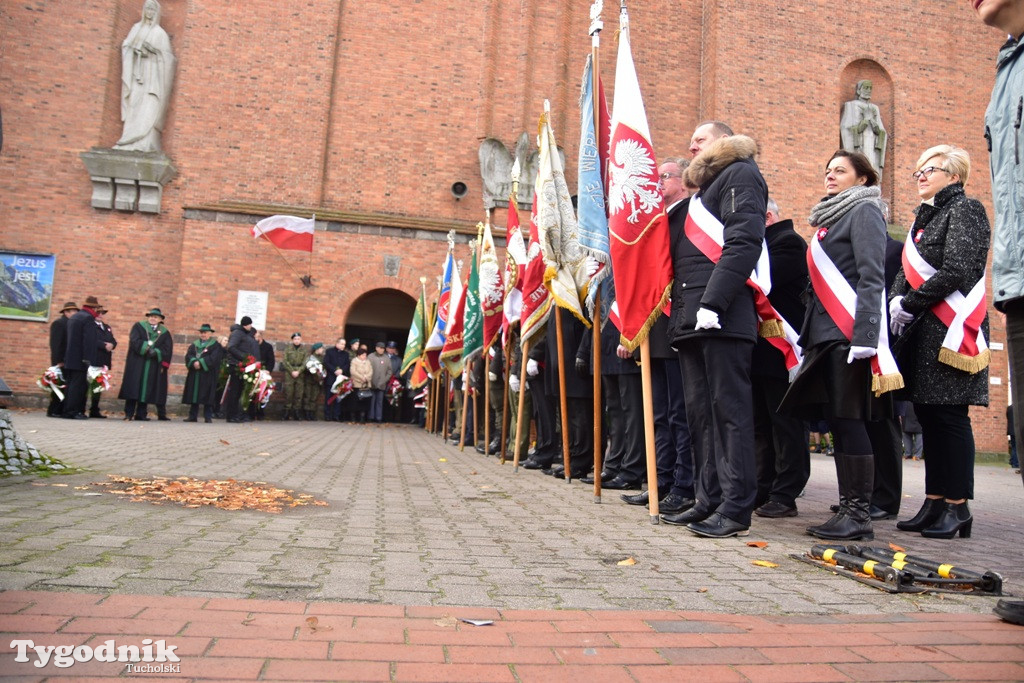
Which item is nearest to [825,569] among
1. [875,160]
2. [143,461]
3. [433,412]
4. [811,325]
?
[811,325]

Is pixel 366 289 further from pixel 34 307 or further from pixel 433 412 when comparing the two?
pixel 34 307

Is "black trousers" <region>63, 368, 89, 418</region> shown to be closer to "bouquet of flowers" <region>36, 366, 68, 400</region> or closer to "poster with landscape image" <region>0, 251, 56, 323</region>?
"bouquet of flowers" <region>36, 366, 68, 400</region>

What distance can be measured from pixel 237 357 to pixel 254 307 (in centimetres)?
182

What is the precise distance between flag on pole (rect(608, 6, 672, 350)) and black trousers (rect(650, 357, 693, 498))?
49cm

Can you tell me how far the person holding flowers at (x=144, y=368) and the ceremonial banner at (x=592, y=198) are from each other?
10575mm

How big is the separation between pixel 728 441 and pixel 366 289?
13.8m

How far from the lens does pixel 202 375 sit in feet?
48.6

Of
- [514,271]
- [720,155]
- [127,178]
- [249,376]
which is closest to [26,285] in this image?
[127,178]

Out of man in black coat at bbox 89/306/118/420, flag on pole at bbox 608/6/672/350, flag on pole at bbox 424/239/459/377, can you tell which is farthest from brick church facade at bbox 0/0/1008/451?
flag on pole at bbox 608/6/672/350

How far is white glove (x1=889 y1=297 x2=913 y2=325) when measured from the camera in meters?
4.64

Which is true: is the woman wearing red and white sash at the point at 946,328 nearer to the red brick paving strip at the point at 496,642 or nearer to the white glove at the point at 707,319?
the white glove at the point at 707,319

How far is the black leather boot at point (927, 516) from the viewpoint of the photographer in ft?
15.2

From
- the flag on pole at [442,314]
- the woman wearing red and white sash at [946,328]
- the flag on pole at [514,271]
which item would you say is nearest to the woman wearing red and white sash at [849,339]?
the woman wearing red and white sash at [946,328]

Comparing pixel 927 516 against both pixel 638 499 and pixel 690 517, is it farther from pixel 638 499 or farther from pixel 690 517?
pixel 638 499
